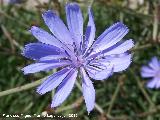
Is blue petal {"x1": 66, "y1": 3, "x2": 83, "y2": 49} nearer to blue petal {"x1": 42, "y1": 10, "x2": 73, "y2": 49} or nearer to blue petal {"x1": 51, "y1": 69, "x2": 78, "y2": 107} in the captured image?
blue petal {"x1": 42, "y1": 10, "x2": 73, "y2": 49}

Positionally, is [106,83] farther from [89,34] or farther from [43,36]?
[43,36]

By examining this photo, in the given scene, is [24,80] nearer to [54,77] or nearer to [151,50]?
[151,50]

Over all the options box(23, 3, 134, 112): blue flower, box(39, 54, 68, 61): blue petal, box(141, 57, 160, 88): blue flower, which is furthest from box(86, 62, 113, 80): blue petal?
box(141, 57, 160, 88): blue flower

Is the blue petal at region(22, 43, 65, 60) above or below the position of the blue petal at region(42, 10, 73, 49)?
below

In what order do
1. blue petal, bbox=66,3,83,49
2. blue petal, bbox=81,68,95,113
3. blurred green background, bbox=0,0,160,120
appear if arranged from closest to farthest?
blue petal, bbox=81,68,95,113 < blue petal, bbox=66,3,83,49 < blurred green background, bbox=0,0,160,120

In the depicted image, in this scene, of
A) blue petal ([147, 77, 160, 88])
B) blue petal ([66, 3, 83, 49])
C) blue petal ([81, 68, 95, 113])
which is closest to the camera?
blue petal ([81, 68, 95, 113])

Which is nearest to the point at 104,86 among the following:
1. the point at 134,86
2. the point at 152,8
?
the point at 134,86

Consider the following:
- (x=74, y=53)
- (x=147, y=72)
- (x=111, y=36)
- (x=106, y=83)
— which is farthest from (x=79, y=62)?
(x=147, y=72)
